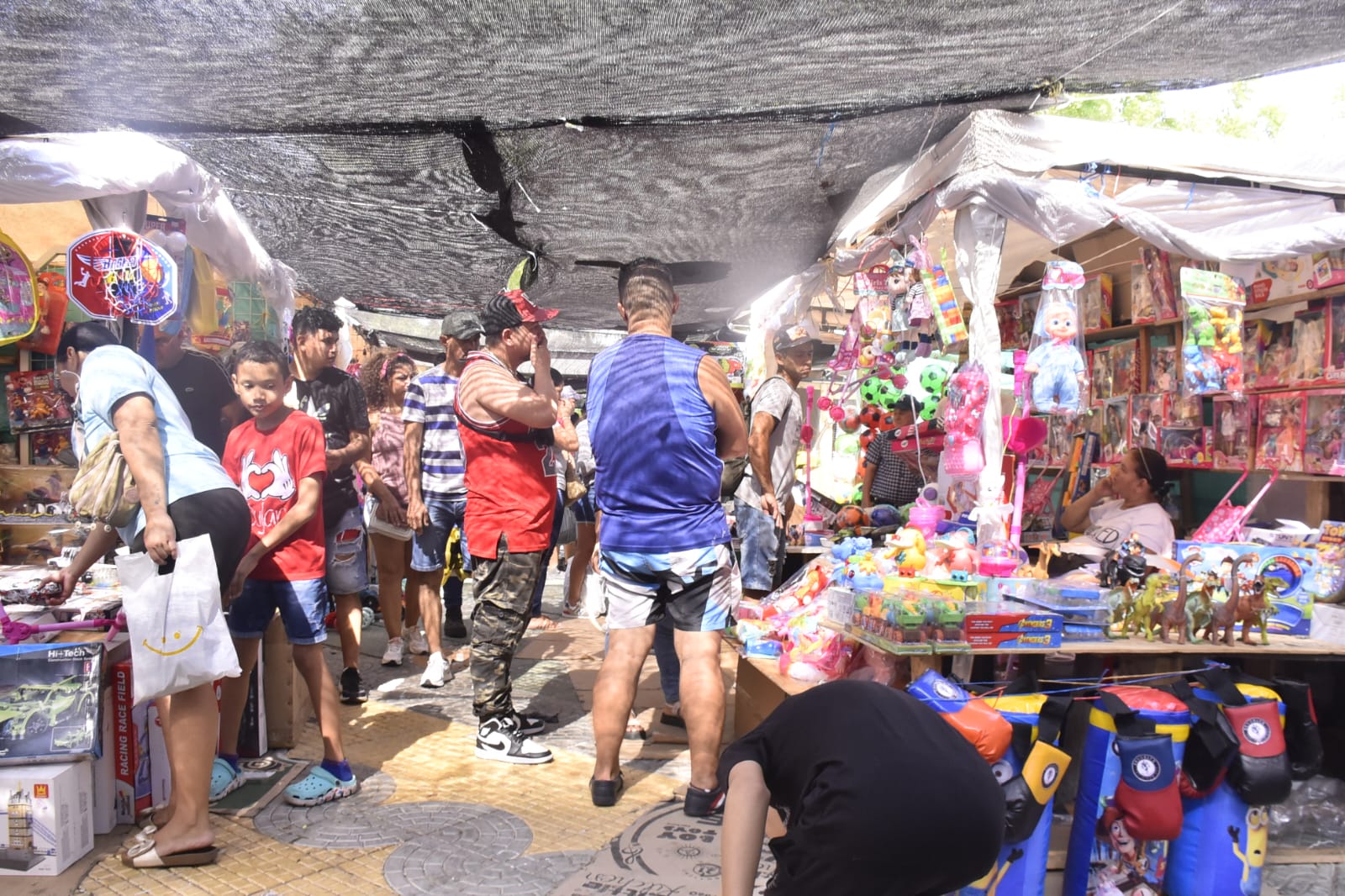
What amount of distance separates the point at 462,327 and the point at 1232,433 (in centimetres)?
415

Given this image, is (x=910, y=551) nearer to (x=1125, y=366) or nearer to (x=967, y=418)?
(x=967, y=418)

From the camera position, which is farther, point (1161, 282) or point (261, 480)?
point (1161, 282)

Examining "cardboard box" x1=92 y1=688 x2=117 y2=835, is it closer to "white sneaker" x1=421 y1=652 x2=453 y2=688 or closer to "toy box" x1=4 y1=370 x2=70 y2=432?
"white sneaker" x1=421 y1=652 x2=453 y2=688

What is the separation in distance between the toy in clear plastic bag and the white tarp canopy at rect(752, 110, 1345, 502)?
0.14 feet

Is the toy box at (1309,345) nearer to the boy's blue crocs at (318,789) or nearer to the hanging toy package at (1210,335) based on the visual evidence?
the hanging toy package at (1210,335)

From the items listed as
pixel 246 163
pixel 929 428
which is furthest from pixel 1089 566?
pixel 246 163

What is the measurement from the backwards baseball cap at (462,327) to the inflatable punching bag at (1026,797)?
3294 mm

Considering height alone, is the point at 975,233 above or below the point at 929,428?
above

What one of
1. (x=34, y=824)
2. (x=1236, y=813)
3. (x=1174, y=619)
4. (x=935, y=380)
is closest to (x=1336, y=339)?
(x=935, y=380)

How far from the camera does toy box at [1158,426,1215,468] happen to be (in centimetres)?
502

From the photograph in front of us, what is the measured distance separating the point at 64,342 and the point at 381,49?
1.51 m

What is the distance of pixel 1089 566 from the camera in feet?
12.6

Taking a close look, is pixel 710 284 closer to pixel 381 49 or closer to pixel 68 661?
pixel 381 49

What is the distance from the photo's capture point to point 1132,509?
4.62m
